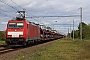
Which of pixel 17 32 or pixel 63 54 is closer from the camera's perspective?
pixel 63 54

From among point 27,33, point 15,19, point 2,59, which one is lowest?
point 2,59

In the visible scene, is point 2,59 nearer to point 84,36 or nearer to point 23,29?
point 23,29

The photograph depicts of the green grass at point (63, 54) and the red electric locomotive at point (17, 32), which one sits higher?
the red electric locomotive at point (17, 32)

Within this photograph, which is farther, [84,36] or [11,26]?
[84,36]

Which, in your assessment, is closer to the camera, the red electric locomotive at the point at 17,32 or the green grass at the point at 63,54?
the green grass at the point at 63,54

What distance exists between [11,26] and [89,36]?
67206mm

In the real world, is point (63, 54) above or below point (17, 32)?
below

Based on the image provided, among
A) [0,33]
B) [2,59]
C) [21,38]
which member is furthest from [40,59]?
[0,33]

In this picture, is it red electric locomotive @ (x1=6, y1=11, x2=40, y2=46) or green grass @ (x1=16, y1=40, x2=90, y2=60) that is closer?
green grass @ (x1=16, y1=40, x2=90, y2=60)

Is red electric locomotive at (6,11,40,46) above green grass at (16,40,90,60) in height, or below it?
above

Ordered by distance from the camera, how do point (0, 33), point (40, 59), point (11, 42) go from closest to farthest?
point (40, 59)
point (11, 42)
point (0, 33)

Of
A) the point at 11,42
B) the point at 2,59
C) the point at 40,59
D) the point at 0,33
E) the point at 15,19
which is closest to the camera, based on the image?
the point at 40,59

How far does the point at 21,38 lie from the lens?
2947cm

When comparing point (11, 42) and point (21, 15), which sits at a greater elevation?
point (21, 15)
